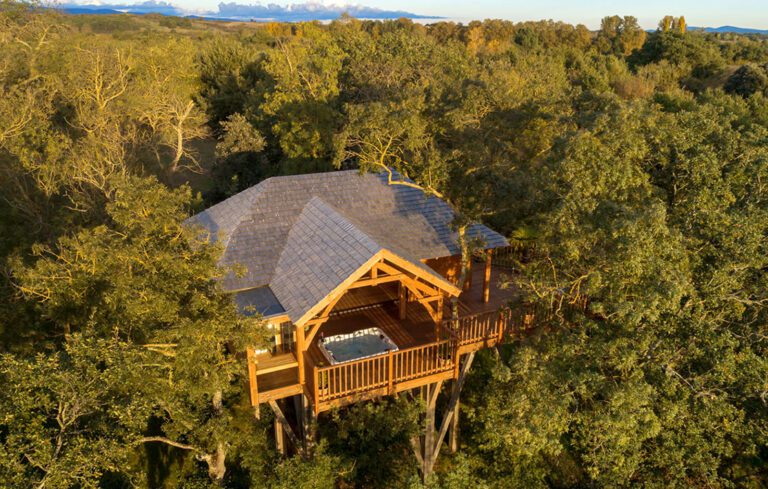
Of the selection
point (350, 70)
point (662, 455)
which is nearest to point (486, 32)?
point (350, 70)

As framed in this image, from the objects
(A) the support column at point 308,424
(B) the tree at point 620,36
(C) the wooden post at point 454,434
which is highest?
(B) the tree at point 620,36

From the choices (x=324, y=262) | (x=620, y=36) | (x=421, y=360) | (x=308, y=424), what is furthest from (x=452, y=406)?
(x=620, y=36)

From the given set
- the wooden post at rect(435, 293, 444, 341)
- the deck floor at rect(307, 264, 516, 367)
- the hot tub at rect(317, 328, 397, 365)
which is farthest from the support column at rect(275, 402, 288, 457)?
the wooden post at rect(435, 293, 444, 341)

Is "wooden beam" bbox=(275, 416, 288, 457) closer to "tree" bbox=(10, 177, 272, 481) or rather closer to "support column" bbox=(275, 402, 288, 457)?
"support column" bbox=(275, 402, 288, 457)

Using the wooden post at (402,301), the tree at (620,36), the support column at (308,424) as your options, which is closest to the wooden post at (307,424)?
the support column at (308,424)

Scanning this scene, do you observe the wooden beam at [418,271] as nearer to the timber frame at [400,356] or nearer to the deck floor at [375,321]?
the timber frame at [400,356]

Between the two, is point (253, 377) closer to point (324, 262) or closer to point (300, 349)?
point (300, 349)
